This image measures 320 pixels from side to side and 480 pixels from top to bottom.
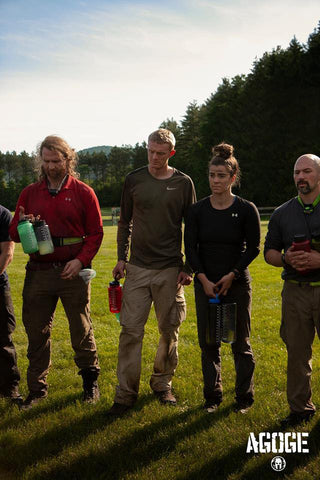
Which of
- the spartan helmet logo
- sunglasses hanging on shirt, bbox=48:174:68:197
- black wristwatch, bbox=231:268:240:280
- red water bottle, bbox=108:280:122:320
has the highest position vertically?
sunglasses hanging on shirt, bbox=48:174:68:197

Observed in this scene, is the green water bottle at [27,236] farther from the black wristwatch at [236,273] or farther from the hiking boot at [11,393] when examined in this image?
the black wristwatch at [236,273]

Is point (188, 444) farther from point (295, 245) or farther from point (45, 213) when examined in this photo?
point (45, 213)

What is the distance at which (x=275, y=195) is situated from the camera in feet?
155

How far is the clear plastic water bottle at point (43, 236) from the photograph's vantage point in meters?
4.42

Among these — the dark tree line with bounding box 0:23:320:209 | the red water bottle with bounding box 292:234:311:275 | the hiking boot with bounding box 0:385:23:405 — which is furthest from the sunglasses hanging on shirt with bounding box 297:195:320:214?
A: the dark tree line with bounding box 0:23:320:209

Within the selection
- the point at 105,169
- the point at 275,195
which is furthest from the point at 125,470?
the point at 105,169

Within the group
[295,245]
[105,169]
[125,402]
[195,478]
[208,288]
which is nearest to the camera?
[195,478]

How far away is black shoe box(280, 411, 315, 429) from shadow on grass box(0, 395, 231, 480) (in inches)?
22.5

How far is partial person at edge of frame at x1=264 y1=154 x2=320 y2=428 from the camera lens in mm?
3994

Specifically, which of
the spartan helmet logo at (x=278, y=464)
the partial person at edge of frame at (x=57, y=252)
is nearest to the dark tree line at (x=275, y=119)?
the partial person at edge of frame at (x=57, y=252)

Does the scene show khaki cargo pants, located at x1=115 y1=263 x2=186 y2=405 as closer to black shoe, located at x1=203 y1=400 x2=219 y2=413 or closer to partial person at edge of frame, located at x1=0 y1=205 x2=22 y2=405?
black shoe, located at x1=203 y1=400 x2=219 y2=413

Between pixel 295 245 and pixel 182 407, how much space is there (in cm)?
211

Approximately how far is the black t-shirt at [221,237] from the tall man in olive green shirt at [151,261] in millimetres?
275

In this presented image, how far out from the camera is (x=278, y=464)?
3.62 metres
